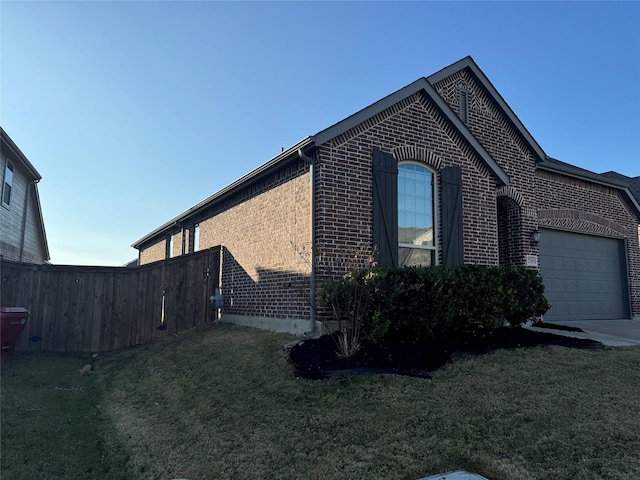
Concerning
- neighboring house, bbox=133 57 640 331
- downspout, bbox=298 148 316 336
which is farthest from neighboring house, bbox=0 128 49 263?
downspout, bbox=298 148 316 336

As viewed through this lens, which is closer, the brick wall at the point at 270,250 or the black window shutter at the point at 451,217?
the brick wall at the point at 270,250

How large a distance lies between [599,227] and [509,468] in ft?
41.3

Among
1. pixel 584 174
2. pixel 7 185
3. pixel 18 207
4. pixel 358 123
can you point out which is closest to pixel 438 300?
pixel 358 123

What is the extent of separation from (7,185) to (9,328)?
9.46 meters

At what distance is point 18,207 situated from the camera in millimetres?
16828

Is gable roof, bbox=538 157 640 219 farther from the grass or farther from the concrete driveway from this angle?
the grass

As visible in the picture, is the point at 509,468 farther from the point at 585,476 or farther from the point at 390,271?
the point at 390,271

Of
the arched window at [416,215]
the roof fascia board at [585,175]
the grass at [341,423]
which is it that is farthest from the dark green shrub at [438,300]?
the roof fascia board at [585,175]

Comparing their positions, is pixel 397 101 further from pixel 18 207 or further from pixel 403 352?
pixel 18 207

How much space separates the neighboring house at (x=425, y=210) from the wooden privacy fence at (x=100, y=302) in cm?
134

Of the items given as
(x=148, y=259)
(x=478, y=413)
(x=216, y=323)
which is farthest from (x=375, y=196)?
(x=148, y=259)

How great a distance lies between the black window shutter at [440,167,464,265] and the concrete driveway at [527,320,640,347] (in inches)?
108

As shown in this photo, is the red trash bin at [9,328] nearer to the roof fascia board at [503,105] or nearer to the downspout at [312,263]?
the downspout at [312,263]

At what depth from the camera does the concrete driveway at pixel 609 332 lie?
880 cm
